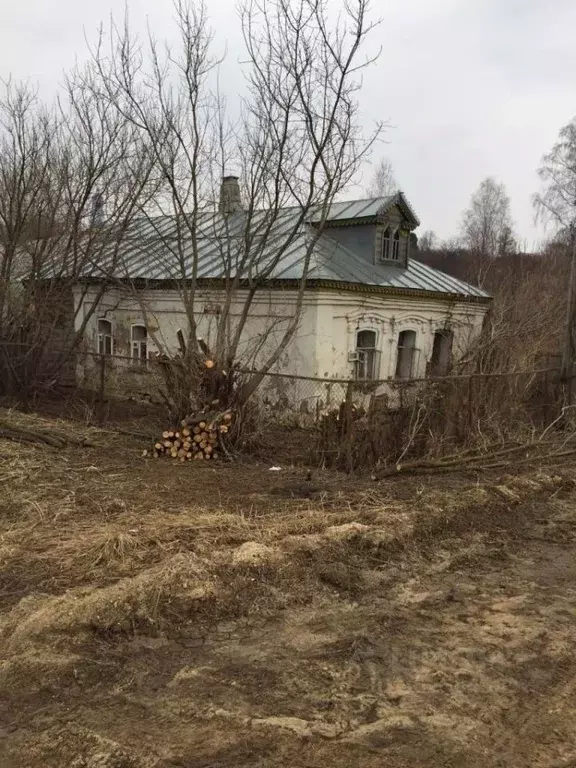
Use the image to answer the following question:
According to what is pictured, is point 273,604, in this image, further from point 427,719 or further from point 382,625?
point 427,719

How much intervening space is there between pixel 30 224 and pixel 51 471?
815cm

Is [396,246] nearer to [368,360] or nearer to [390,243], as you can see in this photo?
[390,243]

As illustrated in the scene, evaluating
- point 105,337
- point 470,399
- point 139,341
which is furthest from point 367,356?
point 105,337

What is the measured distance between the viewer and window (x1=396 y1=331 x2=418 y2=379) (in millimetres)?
17500

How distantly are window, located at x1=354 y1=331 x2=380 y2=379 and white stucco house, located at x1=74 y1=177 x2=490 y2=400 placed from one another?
30 mm

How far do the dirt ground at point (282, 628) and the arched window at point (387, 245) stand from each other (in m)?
12.3

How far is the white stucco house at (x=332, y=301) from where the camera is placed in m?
14.0

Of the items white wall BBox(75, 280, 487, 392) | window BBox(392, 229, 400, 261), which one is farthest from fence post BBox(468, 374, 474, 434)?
window BBox(392, 229, 400, 261)

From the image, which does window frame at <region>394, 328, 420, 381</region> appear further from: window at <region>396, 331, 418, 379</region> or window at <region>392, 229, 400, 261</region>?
window at <region>392, 229, 400, 261</region>

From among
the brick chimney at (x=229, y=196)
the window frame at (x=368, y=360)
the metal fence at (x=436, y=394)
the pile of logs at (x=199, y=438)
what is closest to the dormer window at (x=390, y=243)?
the window frame at (x=368, y=360)

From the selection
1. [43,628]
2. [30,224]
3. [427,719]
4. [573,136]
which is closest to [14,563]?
[43,628]

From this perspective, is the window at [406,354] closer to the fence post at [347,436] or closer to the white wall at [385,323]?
the white wall at [385,323]

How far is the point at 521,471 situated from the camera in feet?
25.8

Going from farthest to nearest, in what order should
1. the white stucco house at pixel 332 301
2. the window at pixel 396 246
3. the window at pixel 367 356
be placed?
1. the window at pixel 396 246
2. the window at pixel 367 356
3. the white stucco house at pixel 332 301
